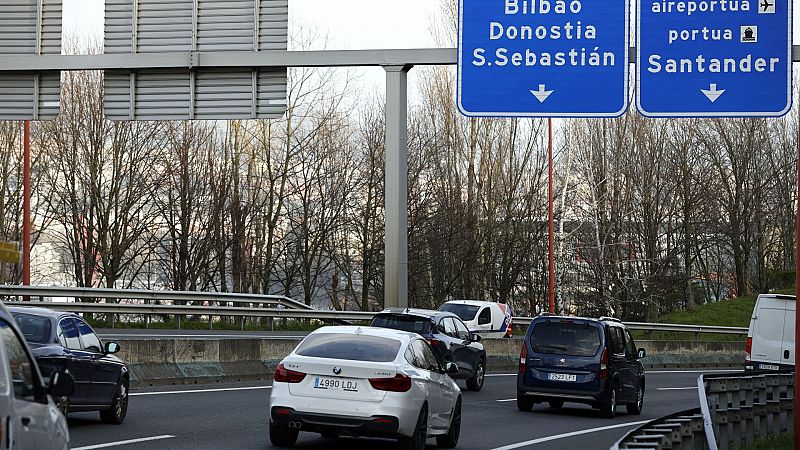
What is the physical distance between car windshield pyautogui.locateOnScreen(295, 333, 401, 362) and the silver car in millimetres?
6541

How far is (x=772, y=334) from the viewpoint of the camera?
Result: 3048 centimetres

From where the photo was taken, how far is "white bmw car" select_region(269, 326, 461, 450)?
14656 mm

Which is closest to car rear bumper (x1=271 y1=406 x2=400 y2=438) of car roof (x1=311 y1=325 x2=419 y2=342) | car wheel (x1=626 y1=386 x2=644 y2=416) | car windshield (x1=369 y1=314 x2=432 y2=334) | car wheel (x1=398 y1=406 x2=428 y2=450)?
car wheel (x1=398 y1=406 x2=428 y2=450)

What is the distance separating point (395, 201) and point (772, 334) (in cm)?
984

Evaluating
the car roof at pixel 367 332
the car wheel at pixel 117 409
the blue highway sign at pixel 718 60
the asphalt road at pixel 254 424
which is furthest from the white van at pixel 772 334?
the car wheel at pixel 117 409

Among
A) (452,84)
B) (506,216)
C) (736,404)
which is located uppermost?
(452,84)

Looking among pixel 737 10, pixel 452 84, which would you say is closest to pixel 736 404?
pixel 737 10

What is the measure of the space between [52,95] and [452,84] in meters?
41.2

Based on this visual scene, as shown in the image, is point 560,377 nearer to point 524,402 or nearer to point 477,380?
point 524,402

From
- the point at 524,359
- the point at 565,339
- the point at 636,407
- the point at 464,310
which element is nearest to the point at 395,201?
the point at 524,359

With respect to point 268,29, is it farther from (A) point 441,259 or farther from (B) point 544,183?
(B) point 544,183

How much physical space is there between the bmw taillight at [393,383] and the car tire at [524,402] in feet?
29.9

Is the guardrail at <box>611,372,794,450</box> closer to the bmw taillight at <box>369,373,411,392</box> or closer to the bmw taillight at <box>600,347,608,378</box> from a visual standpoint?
the bmw taillight at <box>369,373,411,392</box>

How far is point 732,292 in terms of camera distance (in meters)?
76.9
